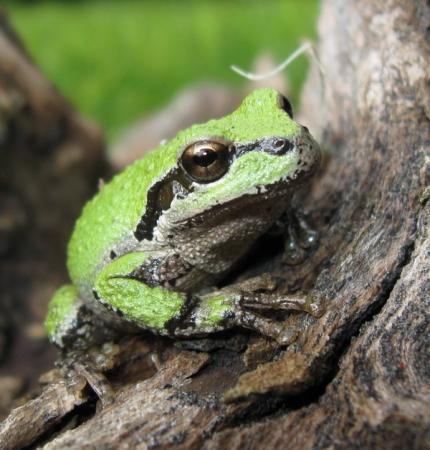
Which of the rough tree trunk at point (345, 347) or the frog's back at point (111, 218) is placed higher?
the frog's back at point (111, 218)

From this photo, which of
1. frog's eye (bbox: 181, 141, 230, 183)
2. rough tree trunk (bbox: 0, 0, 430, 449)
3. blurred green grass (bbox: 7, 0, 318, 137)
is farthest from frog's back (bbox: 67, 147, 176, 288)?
blurred green grass (bbox: 7, 0, 318, 137)

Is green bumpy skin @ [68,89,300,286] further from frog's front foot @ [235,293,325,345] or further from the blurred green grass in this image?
the blurred green grass

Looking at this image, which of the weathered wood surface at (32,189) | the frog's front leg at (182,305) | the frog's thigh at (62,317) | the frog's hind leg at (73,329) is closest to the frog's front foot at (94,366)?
the frog's hind leg at (73,329)

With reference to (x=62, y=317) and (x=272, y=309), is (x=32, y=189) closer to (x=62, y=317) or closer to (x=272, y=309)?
(x=62, y=317)

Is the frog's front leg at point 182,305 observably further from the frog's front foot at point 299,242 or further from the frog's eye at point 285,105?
the frog's eye at point 285,105

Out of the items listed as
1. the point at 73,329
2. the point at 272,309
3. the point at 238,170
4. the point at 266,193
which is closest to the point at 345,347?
the point at 272,309

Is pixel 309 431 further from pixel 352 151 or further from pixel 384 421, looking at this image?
pixel 352 151
